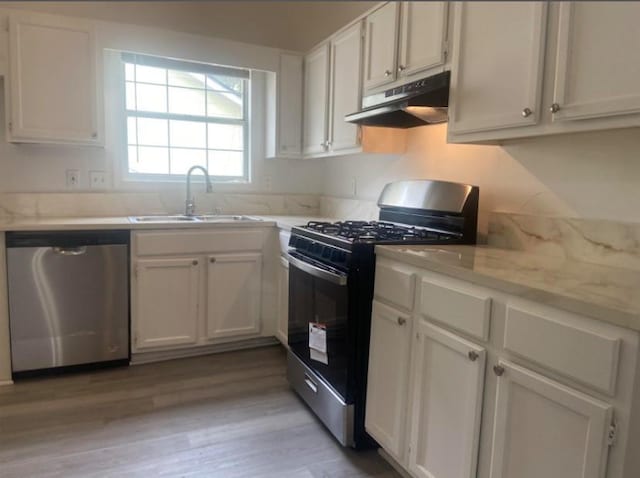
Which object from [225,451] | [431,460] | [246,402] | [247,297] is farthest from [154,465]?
[247,297]

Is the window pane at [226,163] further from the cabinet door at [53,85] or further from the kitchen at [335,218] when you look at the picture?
the cabinet door at [53,85]

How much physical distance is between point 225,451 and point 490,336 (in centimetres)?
125

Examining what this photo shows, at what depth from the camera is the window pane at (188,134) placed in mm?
3416

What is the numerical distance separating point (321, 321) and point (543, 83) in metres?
A: 1.32

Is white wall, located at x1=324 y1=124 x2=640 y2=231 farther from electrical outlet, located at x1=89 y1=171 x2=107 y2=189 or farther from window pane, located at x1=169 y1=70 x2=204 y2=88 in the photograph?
electrical outlet, located at x1=89 y1=171 x2=107 y2=189

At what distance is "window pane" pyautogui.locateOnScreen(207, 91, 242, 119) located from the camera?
3510 millimetres

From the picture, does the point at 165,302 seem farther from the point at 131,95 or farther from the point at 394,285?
the point at 394,285

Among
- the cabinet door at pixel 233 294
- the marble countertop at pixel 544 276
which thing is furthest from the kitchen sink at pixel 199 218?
the marble countertop at pixel 544 276

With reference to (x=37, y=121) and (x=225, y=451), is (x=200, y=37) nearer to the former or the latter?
(x=37, y=121)

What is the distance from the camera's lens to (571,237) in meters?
1.75

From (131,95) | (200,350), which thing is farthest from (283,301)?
(131,95)

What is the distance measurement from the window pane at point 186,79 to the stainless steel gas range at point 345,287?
5.46 ft

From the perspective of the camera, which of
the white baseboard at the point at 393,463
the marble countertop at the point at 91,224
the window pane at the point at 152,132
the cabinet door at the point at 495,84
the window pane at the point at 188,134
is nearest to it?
the cabinet door at the point at 495,84

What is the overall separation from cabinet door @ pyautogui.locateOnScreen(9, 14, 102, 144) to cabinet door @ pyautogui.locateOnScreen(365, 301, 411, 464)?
2.14 metres
